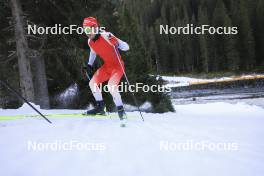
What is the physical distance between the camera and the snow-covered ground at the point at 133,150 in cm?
321

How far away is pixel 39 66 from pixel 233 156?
9.52m

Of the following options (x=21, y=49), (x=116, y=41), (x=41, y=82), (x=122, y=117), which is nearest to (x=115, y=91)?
(x=122, y=117)

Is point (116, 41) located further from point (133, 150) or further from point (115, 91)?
point (133, 150)

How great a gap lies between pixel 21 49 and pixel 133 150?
749 centimetres

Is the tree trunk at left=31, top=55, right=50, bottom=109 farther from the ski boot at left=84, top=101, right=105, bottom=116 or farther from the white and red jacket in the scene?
the white and red jacket

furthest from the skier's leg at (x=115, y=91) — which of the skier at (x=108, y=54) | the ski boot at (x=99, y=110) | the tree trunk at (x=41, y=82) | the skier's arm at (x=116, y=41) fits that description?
the tree trunk at (x=41, y=82)

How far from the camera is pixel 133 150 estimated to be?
12.8 ft

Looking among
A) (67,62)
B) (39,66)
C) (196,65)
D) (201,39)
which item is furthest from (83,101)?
(196,65)

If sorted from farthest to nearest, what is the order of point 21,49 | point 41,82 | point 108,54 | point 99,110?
point 41,82 < point 21,49 < point 99,110 < point 108,54

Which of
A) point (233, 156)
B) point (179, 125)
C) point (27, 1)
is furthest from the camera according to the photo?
point (27, 1)

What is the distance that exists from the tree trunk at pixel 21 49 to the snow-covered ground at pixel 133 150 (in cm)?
493

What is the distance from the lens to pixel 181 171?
3143mm

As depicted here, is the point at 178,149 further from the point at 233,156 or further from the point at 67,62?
the point at 67,62

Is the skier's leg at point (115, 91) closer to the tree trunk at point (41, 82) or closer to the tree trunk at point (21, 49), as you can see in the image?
the tree trunk at point (21, 49)
